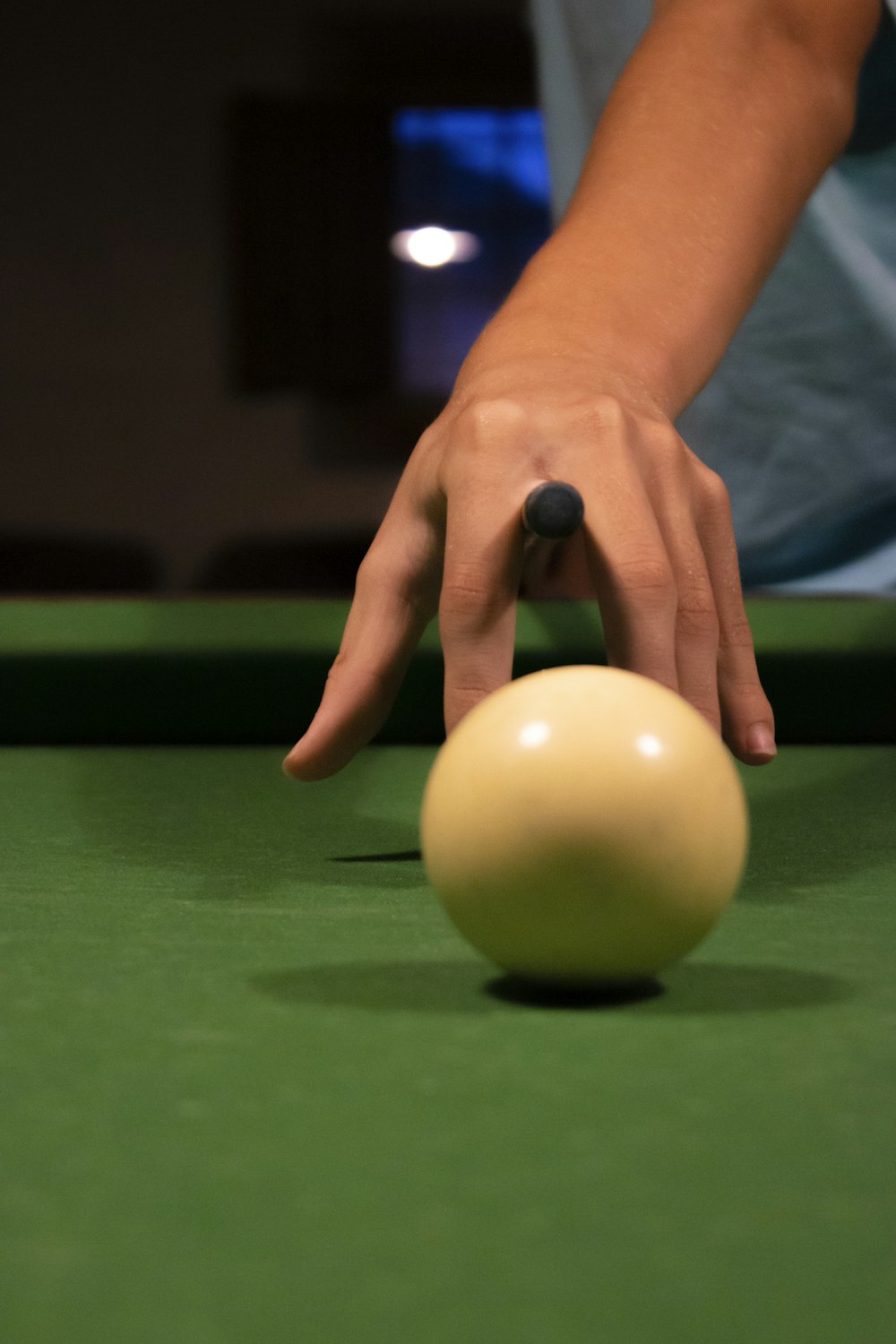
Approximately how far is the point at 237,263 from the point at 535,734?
7.72 metres

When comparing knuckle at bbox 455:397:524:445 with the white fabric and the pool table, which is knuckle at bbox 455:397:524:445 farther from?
the white fabric

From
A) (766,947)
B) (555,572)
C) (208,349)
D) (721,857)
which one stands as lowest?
(208,349)

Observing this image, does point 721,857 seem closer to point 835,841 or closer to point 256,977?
point 256,977

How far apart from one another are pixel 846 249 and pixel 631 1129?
2.44 m

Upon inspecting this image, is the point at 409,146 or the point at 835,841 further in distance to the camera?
the point at 409,146

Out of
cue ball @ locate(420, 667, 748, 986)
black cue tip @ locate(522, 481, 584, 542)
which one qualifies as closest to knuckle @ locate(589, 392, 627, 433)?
black cue tip @ locate(522, 481, 584, 542)

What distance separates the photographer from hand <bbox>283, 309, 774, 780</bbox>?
4.04 feet

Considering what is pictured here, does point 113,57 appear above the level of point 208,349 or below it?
above

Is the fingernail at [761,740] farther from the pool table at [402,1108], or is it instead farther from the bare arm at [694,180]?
the bare arm at [694,180]

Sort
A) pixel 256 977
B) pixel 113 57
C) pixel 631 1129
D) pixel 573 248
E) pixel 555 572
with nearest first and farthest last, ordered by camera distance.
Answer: pixel 631 1129, pixel 256 977, pixel 573 248, pixel 555 572, pixel 113 57

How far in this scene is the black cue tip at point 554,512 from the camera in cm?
116

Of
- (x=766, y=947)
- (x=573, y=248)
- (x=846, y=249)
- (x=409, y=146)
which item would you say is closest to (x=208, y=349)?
(x=409, y=146)

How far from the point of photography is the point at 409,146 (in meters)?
8.31

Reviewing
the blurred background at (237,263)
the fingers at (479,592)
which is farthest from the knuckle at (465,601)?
the blurred background at (237,263)
